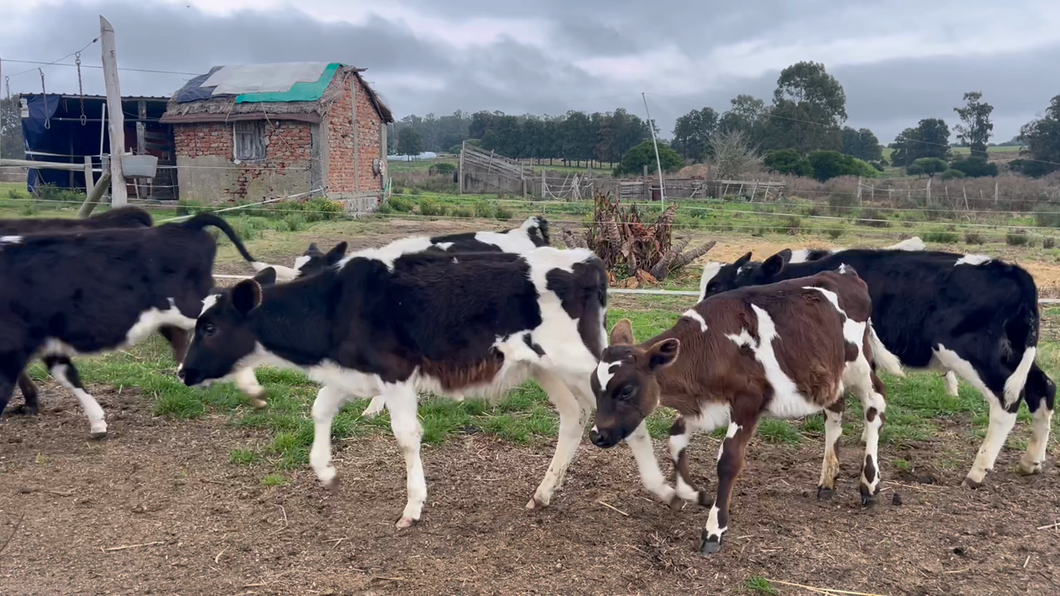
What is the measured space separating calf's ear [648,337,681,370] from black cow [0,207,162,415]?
4318 mm

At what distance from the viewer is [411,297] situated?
198 inches

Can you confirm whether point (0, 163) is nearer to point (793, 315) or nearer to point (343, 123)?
point (793, 315)

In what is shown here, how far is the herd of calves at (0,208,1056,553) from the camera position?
186 inches

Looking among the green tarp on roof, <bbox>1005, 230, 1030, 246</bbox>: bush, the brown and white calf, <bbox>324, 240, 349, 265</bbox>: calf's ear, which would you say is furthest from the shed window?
the brown and white calf

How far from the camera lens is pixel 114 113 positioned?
12.1 metres

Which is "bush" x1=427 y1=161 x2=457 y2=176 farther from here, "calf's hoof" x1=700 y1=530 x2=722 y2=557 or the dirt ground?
"calf's hoof" x1=700 y1=530 x2=722 y2=557

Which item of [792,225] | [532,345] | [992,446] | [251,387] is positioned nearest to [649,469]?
[532,345]

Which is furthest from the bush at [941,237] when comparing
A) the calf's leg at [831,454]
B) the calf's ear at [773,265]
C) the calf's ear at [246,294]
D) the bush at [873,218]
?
the calf's ear at [246,294]

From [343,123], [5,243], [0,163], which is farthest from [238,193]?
[5,243]

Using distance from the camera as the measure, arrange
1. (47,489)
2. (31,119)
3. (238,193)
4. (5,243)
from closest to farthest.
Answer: (47,489) → (5,243) → (238,193) → (31,119)

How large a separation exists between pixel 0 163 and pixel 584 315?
11.2m

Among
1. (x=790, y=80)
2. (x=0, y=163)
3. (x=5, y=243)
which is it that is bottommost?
(x=5, y=243)

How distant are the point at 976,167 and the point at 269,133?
49.9m

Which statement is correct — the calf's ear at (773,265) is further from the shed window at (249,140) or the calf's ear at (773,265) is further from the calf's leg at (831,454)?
the shed window at (249,140)
